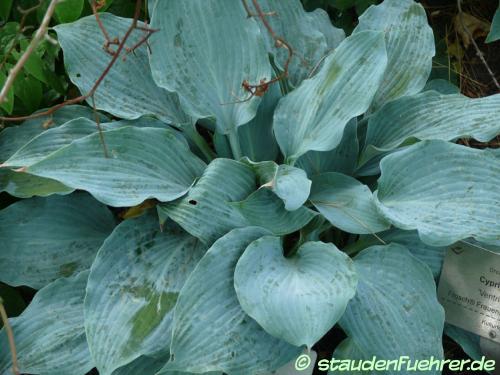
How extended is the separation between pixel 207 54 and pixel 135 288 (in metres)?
0.44

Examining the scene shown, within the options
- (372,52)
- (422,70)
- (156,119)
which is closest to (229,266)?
(156,119)

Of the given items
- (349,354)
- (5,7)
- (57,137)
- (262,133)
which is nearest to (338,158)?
(262,133)

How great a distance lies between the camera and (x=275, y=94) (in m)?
1.25

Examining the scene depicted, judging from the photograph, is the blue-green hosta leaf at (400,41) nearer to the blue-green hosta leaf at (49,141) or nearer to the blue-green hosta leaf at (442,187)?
Result: the blue-green hosta leaf at (442,187)

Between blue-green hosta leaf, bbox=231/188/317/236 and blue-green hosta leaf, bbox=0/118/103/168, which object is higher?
blue-green hosta leaf, bbox=0/118/103/168

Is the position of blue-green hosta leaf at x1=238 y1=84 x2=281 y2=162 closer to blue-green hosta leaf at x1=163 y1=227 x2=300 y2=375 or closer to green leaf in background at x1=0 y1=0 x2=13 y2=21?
blue-green hosta leaf at x1=163 y1=227 x2=300 y2=375

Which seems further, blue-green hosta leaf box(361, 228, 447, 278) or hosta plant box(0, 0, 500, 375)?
blue-green hosta leaf box(361, 228, 447, 278)

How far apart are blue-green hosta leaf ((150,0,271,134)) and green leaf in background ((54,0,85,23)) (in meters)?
0.15

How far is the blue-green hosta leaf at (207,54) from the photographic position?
116cm

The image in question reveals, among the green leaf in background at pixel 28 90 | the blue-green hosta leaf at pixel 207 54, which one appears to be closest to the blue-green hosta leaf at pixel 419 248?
the blue-green hosta leaf at pixel 207 54

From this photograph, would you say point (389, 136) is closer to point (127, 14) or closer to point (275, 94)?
point (275, 94)

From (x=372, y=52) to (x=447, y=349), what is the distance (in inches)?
24.9

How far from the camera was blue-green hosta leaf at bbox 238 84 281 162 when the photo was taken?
1255mm

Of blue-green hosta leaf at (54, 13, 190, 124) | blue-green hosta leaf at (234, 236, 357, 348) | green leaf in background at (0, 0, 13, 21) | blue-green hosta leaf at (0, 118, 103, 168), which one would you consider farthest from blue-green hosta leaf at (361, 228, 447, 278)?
green leaf in background at (0, 0, 13, 21)
